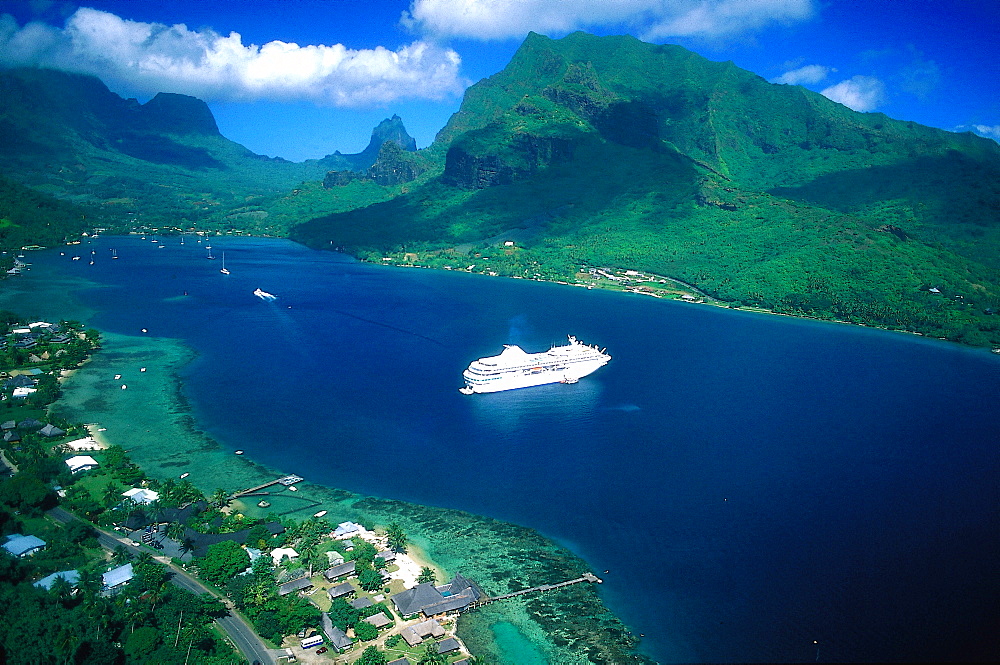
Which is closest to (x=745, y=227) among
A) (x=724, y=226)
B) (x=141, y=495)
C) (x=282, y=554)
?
(x=724, y=226)

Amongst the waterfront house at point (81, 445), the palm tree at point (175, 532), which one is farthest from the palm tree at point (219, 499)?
the waterfront house at point (81, 445)

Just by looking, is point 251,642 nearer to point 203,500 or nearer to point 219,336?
point 203,500

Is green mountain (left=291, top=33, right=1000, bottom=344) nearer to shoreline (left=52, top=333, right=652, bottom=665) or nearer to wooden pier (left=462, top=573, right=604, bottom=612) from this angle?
wooden pier (left=462, top=573, right=604, bottom=612)

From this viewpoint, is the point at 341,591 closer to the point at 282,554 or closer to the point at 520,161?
the point at 282,554

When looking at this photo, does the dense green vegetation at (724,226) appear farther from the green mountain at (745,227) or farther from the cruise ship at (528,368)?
the cruise ship at (528,368)

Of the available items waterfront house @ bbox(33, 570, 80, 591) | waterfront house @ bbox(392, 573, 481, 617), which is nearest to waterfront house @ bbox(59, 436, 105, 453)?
waterfront house @ bbox(33, 570, 80, 591)

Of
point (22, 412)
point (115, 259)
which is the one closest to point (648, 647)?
point (22, 412)
